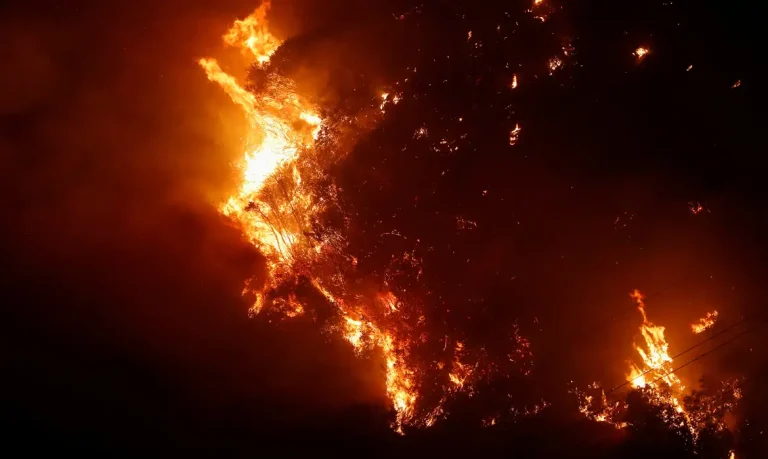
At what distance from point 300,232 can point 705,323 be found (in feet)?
25.4

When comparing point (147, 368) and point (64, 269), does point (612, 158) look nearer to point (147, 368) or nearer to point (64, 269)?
point (147, 368)

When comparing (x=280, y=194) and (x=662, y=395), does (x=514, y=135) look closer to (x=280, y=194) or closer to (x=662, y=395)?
(x=280, y=194)

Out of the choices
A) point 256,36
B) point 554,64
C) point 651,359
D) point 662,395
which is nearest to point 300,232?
point 256,36

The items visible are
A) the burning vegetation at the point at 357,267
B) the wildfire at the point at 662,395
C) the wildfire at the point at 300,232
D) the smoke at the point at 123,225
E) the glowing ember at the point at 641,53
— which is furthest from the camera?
the wildfire at the point at 662,395

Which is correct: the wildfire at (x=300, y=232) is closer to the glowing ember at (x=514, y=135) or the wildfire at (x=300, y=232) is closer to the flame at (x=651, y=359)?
the glowing ember at (x=514, y=135)

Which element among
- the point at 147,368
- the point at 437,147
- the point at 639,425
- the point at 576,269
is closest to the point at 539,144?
the point at 437,147

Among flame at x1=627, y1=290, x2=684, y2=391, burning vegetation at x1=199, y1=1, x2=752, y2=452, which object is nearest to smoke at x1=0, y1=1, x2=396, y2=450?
burning vegetation at x1=199, y1=1, x2=752, y2=452

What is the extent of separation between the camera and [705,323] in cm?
745

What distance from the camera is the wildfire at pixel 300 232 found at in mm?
6430

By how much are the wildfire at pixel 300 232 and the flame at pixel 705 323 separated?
338 cm

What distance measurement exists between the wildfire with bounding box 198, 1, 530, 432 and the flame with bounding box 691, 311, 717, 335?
11.1 feet

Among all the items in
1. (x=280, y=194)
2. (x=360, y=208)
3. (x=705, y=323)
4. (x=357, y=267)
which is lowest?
(x=705, y=323)

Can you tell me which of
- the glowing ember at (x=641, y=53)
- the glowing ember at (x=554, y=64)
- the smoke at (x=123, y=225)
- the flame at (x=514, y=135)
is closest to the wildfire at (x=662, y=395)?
the flame at (x=514, y=135)

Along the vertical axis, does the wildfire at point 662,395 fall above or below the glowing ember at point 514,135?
below
